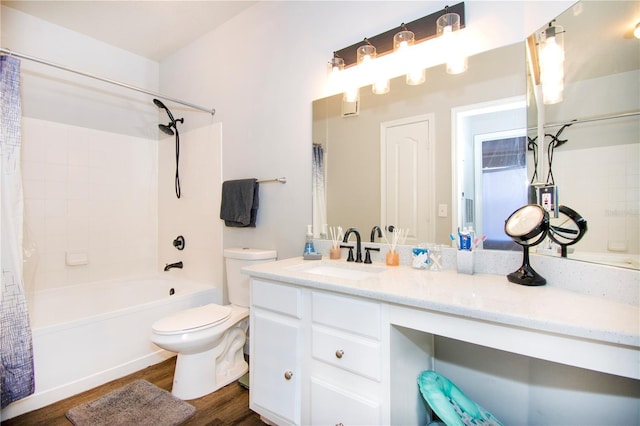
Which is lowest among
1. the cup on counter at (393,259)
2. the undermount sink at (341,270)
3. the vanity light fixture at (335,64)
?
the undermount sink at (341,270)

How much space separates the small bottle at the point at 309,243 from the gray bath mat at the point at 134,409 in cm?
108

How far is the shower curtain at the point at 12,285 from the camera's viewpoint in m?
1.55

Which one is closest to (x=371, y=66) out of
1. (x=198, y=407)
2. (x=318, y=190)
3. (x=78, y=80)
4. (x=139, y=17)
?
(x=318, y=190)

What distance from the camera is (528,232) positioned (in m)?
1.09

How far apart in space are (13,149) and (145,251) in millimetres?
1466

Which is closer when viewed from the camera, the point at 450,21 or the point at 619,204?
the point at 619,204

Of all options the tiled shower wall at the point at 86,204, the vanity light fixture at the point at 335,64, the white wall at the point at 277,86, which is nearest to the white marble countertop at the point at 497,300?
the white wall at the point at 277,86

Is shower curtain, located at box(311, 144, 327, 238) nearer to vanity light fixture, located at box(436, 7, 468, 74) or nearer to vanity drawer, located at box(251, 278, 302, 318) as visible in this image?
vanity drawer, located at box(251, 278, 302, 318)

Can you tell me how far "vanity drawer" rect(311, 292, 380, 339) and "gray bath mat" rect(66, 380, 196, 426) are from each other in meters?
1.04

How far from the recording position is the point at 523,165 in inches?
50.9

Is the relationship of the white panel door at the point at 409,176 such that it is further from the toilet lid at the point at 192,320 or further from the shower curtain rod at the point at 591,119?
the toilet lid at the point at 192,320

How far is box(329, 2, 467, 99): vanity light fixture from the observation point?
4.70 feet

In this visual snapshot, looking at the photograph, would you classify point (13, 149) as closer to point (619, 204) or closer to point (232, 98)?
point (232, 98)

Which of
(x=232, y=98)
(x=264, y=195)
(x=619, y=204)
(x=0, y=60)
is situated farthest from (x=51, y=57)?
(x=619, y=204)
